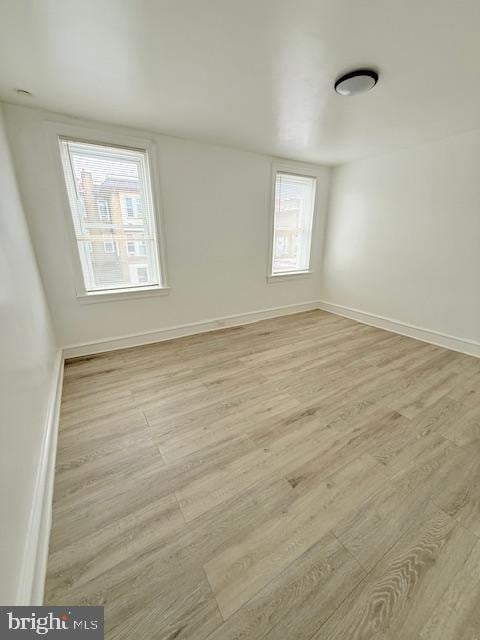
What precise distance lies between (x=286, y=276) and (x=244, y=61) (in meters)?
2.84

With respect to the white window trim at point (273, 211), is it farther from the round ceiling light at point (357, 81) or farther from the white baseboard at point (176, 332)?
the round ceiling light at point (357, 81)

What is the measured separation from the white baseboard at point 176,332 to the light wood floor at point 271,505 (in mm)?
477

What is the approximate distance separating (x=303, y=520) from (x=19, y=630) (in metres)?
1.10

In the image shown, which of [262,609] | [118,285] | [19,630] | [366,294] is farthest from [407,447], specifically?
[118,285]

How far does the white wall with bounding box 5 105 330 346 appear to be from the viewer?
2305 millimetres

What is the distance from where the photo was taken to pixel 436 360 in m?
2.76

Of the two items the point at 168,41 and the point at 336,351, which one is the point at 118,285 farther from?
the point at 336,351

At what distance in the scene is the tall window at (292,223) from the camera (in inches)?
150

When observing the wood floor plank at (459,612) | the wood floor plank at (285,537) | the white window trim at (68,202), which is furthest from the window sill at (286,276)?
the wood floor plank at (459,612)

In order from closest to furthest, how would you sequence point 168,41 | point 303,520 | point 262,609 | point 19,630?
1. point 19,630
2. point 262,609
3. point 303,520
4. point 168,41

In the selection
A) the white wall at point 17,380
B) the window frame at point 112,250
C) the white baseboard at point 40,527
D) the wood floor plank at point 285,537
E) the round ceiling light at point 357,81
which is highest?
the round ceiling light at point 357,81

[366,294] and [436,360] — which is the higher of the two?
[366,294]

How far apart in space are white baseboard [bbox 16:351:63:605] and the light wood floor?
5 cm

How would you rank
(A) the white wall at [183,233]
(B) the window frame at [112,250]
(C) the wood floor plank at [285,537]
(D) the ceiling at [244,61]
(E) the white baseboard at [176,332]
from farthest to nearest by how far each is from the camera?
(E) the white baseboard at [176,332]
(B) the window frame at [112,250]
(A) the white wall at [183,233]
(D) the ceiling at [244,61]
(C) the wood floor plank at [285,537]
